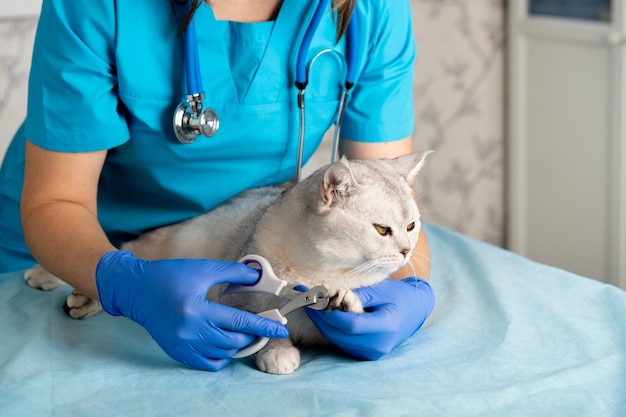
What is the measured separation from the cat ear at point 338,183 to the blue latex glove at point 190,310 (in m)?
0.13

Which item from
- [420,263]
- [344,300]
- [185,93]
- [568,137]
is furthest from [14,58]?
[568,137]

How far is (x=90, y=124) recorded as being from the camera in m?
1.12

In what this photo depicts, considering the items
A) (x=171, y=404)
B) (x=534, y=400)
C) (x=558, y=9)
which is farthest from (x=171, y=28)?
(x=558, y=9)

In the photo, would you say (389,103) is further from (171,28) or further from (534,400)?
(534,400)

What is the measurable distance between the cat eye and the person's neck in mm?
407

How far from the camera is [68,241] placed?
1.10 meters

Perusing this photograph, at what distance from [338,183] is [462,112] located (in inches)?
66.5

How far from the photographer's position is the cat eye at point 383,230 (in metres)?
1.01

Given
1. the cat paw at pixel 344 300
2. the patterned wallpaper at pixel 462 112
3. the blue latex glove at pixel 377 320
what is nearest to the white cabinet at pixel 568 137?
the patterned wallpaper at pixel 462 112

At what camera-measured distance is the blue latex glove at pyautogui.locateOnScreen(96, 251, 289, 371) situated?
0.94m

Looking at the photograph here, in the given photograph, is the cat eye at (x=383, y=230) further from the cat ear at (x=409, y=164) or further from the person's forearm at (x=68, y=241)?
the person's forearm at (x=68, y=241)

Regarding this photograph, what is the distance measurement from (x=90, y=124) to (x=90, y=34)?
0.12 meters

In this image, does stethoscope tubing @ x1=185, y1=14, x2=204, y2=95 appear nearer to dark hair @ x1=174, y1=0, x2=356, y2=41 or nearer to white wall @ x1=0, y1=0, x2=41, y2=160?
dark hair @ x1=174, y1=0, x2=356, y2=41

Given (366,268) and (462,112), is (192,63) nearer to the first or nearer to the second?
(366,268)
